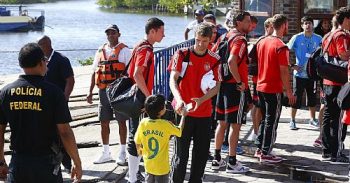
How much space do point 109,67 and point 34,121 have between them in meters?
3.31

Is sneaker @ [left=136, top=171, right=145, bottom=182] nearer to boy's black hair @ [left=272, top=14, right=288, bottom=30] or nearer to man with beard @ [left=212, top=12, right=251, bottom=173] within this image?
man with beard @ [left=212, top=12, right=251, bottom=173]

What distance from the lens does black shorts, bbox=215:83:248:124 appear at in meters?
7.41

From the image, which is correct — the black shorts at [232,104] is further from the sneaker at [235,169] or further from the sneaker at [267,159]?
the sneaker at [267,159]

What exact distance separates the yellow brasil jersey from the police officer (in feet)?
4.26

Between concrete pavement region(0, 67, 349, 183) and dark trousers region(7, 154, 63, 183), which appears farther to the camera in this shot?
concrete pavement region(0, 67, 349, 183)

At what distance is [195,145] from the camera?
6477 mm

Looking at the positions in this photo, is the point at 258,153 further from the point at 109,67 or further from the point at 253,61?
the point at 109,67

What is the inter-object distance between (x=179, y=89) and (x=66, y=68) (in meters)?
1.67

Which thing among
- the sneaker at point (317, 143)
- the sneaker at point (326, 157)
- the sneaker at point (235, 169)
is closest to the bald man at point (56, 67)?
the sneaker at point (235, 169)

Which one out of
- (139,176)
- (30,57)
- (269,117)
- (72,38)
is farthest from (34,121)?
(72,38)

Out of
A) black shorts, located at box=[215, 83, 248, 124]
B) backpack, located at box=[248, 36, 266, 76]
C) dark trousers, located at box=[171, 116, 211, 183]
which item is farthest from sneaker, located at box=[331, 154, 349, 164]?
dark trousers, located at box=[171, 116, 211, 183]

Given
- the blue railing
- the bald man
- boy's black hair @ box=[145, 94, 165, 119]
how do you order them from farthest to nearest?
the blue railing, the bald man, boy's black hair @ box=[145, 94, 165, 119]

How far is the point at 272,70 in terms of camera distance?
25.8 ft

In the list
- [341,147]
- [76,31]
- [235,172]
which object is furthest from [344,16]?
[76,31]
